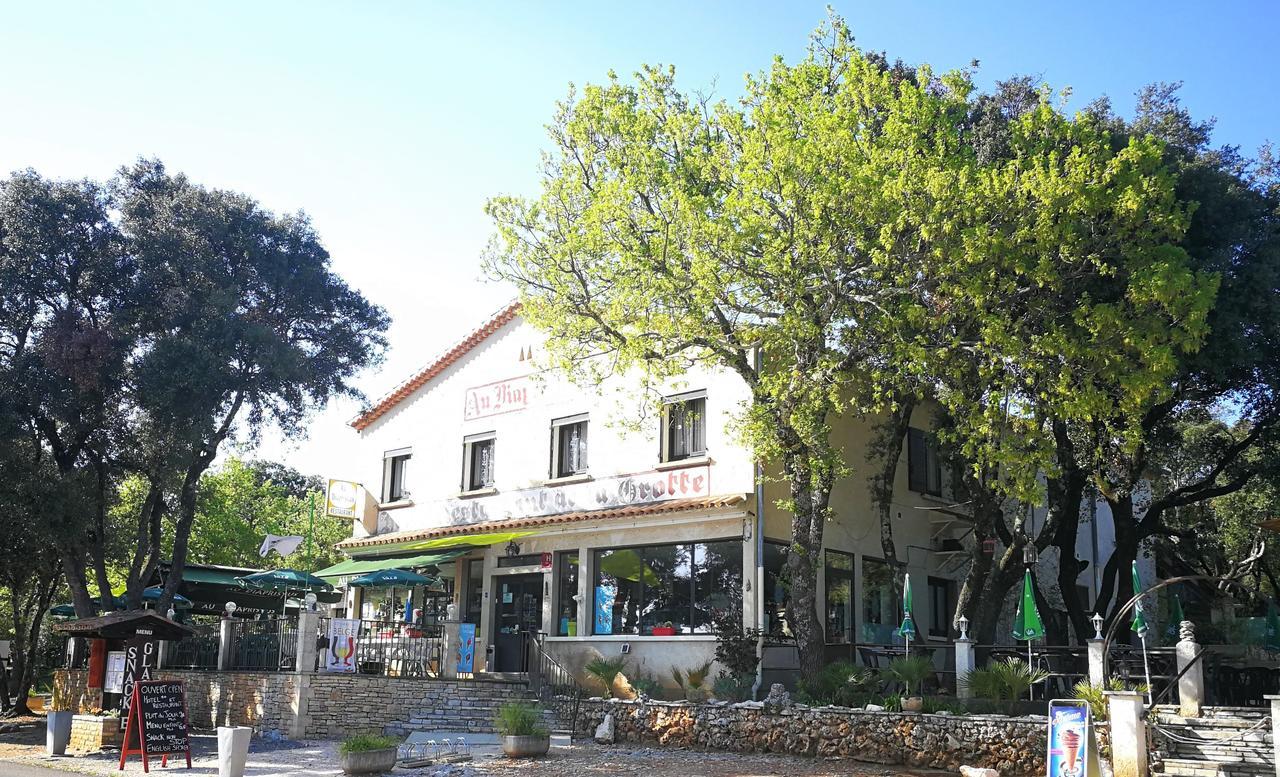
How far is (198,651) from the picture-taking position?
22.7 metres

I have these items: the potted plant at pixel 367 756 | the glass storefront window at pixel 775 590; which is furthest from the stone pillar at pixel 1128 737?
the potted plant at pixel 367 756

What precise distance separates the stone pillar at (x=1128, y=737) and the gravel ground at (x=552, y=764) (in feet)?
9.33

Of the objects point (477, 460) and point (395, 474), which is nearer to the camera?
point (477, 460)

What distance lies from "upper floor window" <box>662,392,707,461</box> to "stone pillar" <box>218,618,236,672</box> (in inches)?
377

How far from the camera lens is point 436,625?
877 inches

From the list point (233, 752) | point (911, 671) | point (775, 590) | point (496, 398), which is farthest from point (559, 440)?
point (233, 752)

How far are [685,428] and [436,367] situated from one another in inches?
328

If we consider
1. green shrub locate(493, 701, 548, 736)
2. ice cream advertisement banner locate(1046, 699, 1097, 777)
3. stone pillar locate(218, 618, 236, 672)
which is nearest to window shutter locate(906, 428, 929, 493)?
green shrub locate(493, 701, 548, 736)

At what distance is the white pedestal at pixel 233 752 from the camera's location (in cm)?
1446

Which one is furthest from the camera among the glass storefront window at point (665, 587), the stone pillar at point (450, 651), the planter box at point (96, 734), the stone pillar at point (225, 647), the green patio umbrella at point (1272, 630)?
the stone pillar at point (225, 647)

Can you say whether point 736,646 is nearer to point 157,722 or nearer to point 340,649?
point 340,649

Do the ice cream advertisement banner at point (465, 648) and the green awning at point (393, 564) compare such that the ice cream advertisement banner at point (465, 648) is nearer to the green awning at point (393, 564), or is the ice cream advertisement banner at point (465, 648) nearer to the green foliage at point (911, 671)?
the green awning at point (393, 564)

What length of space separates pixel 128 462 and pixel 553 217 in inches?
473

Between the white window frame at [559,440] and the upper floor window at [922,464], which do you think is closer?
the white window frame at [559,440]
